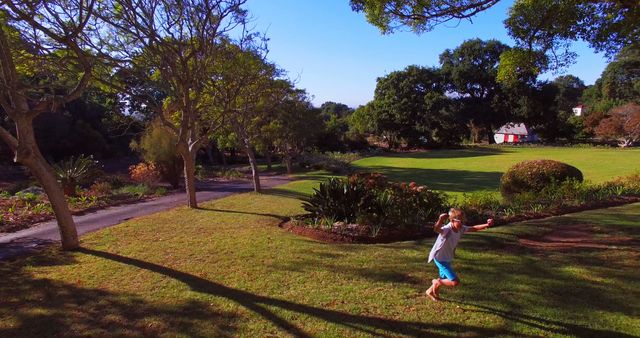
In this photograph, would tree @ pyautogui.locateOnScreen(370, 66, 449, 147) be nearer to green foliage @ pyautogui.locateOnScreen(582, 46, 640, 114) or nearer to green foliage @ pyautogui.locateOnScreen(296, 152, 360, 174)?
green foliage @ pyautogui.locateOnScreen(296, 152, 360, 174)

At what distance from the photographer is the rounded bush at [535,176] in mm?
14156

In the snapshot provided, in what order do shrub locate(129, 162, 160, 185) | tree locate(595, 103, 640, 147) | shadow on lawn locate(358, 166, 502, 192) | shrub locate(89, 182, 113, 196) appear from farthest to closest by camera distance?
1. tree locate(595, 103, 640, 147)
2. shrub locate(129, 162, 160, 185)
3. shadow on lawn locate(358, 166, 502, 192)
4. shrub locate(89, 182, 113, 196)

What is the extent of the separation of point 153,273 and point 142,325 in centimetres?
199

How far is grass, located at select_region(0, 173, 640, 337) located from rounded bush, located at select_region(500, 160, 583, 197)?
5.03 meters

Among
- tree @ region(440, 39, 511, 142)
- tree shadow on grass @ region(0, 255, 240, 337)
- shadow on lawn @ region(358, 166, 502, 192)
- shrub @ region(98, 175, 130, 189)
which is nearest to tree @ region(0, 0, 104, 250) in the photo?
tree shadow on grass @ region(0, 255, 240, 337)

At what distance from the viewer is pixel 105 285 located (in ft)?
20.7

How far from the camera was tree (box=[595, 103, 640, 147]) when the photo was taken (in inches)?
1802

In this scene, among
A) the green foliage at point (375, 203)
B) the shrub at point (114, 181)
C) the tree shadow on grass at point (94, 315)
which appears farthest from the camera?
the shrub at point (114, 181)

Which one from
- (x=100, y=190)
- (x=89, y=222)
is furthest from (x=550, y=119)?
(x=89, y=222)

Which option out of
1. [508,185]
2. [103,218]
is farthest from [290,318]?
[508,185]

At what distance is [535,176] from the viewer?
14281 mm

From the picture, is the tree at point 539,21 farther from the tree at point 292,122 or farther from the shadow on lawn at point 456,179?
the tree at point 292,122

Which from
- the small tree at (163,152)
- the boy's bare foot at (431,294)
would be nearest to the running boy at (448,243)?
the boy's bare foot at (431,294)

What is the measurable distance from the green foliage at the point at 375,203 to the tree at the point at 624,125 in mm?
44648
